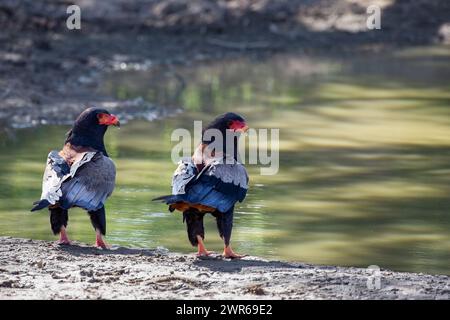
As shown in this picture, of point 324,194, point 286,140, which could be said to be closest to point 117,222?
point 324,194

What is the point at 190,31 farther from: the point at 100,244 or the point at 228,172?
the point at 228,172

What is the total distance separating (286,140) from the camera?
1455 cm

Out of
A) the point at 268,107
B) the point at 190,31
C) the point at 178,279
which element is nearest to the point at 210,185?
the point at 178,279

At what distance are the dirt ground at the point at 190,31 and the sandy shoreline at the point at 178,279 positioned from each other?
1014 centimetres

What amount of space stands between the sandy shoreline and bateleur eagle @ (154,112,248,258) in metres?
0.29

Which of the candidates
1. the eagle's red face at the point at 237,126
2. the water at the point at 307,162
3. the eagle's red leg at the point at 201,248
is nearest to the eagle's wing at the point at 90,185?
the eagle's red leg at the point at 201,248

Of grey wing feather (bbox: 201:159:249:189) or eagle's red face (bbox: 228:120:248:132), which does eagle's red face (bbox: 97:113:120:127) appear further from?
grey wing feather (bbox: 201:159:249:189)

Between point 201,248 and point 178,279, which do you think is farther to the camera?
point 201,248

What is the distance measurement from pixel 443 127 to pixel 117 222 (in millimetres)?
6225

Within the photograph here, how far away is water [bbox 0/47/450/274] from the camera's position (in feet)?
33.1

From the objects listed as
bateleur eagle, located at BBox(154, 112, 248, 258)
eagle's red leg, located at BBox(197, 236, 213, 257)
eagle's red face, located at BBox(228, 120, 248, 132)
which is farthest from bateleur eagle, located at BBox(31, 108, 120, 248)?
eagle's red face, located at BBox(228, 120, 248, 132)

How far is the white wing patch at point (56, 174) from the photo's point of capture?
8352 mm

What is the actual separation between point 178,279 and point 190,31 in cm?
1550

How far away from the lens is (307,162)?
43.7 ft
